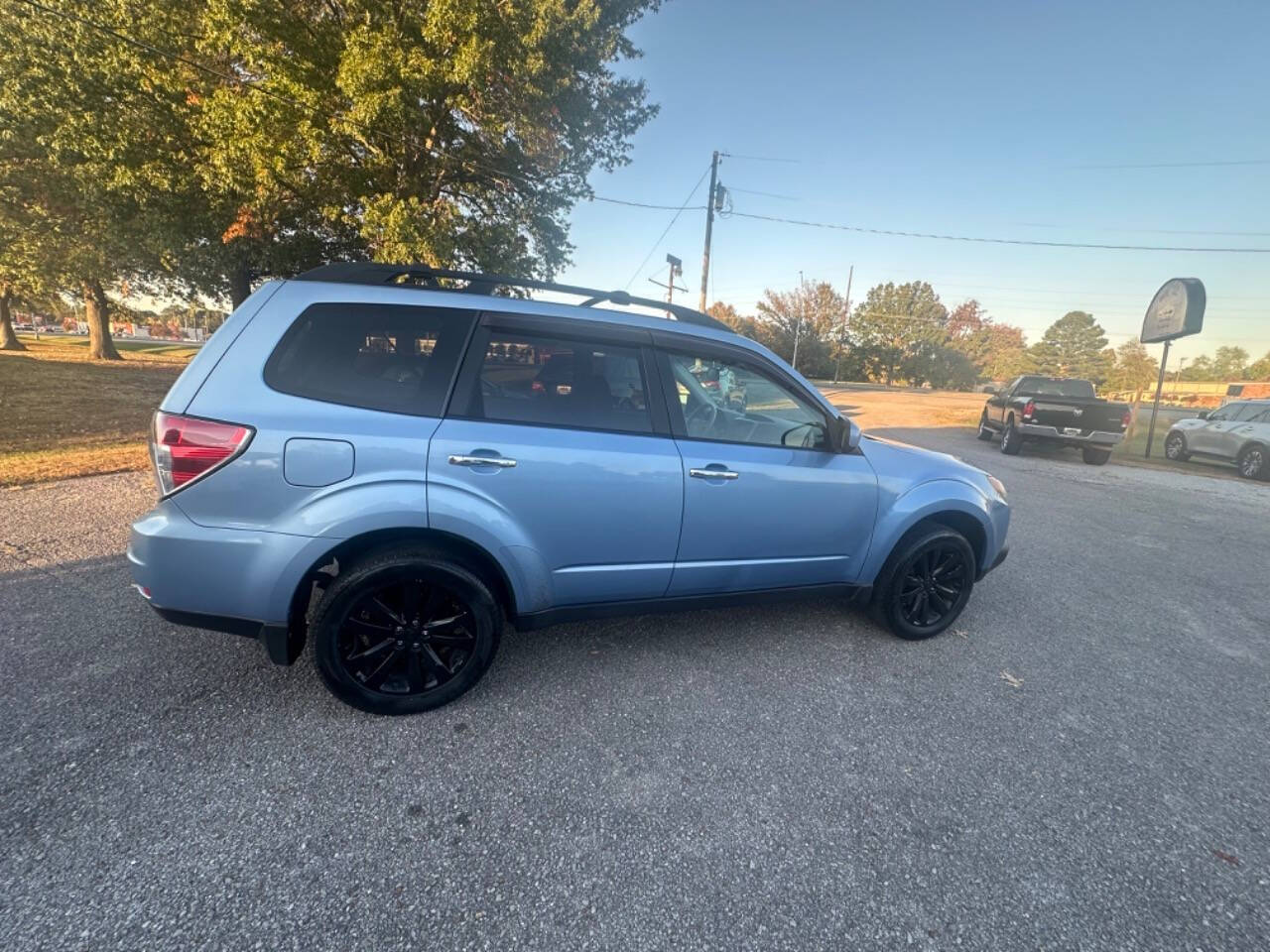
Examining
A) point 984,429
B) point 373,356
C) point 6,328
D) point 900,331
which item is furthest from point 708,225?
point 900,331

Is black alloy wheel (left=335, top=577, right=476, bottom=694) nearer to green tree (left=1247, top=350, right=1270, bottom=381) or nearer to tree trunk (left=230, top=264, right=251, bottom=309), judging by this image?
tree trunk (left=230, top=264, right=251, bottom=309)

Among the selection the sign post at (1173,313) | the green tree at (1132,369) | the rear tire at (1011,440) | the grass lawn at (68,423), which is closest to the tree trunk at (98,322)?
the grass lawn at (68,423)

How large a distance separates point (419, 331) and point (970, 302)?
88.9m

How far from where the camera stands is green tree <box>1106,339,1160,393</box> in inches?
2522

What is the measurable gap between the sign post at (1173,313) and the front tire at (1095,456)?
7.30 ft

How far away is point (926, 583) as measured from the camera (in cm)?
324

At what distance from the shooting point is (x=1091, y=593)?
4.25 m

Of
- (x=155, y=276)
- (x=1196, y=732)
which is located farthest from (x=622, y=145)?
(x=155, y=276)

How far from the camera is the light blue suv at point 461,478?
2104 millimetres

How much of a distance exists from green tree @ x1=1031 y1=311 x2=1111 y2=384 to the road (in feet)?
318

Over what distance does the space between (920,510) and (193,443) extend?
140 inches

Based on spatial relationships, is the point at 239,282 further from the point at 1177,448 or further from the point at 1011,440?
the point at 1177,448

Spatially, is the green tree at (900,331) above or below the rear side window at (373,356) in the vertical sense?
above

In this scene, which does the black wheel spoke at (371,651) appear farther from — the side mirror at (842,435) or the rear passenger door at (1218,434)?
the rear passenger door at (1218,434)
